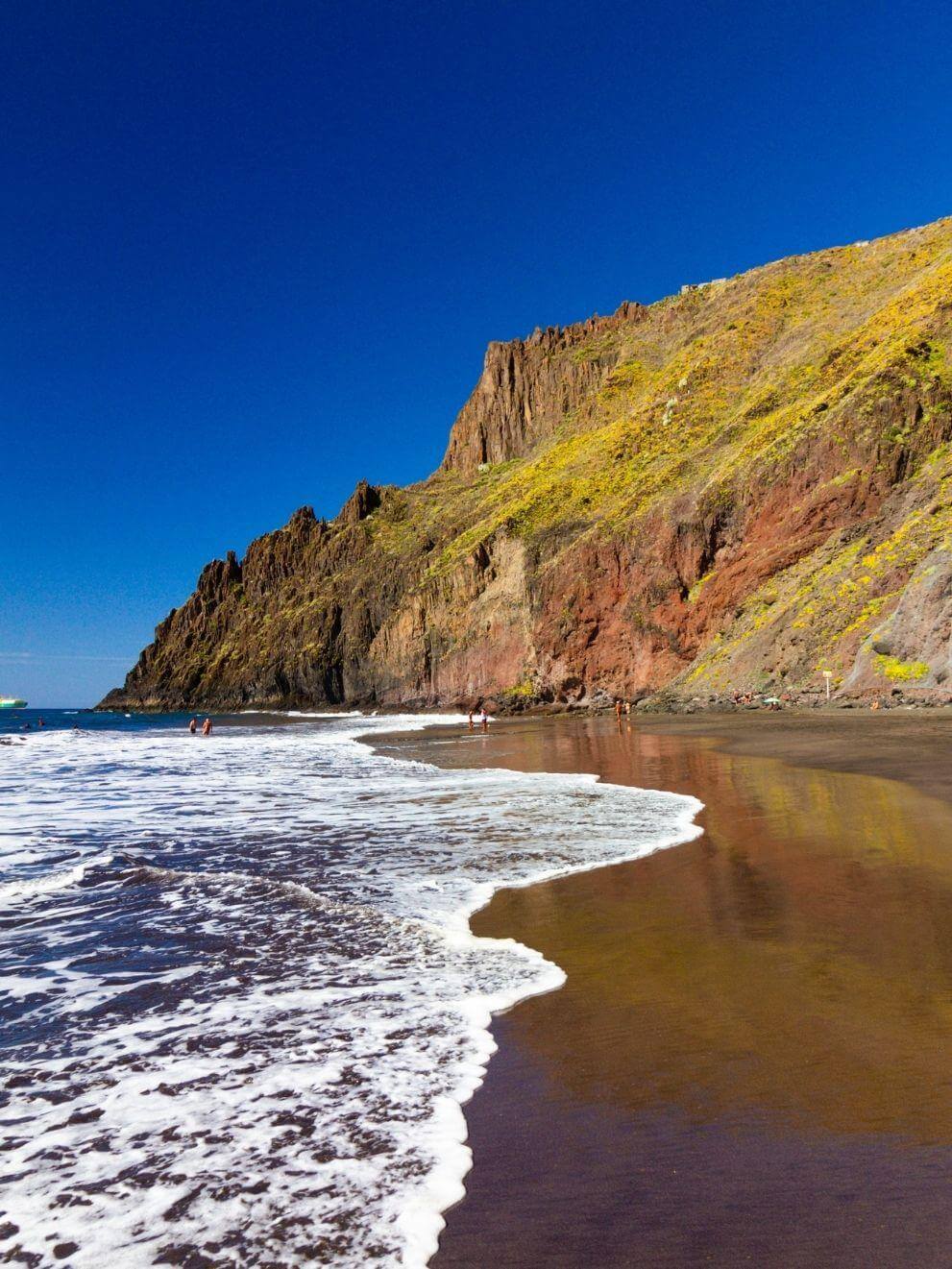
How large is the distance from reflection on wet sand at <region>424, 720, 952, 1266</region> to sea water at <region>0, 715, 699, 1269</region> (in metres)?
0.33

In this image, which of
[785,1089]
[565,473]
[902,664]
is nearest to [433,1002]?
[785,1089]

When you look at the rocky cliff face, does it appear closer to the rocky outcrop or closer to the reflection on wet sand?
the rocky outcrop

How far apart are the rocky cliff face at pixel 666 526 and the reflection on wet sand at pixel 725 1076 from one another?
78.9ft

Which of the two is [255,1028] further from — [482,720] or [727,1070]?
[482,720]

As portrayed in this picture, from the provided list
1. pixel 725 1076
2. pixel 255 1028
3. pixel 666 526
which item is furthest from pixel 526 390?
pixel 725 1076

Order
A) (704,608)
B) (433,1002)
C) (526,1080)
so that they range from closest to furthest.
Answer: (526,1080)
(433,1002)
(704,608)

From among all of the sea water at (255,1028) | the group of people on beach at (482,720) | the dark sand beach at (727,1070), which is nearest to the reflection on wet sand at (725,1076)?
the dark sand beach at (727,1070)

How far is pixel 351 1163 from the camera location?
3141mm

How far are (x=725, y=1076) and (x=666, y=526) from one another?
5028 centimetres

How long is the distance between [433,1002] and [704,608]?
148 ft

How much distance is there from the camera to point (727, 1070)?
3.75 metres

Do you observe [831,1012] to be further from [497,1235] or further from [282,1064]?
[282,1064]

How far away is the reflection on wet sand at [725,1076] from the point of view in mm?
2625

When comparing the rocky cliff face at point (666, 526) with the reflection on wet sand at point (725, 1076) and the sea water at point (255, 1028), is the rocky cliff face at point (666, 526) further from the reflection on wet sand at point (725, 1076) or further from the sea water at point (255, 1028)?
the sea water at point (255, 1028)
